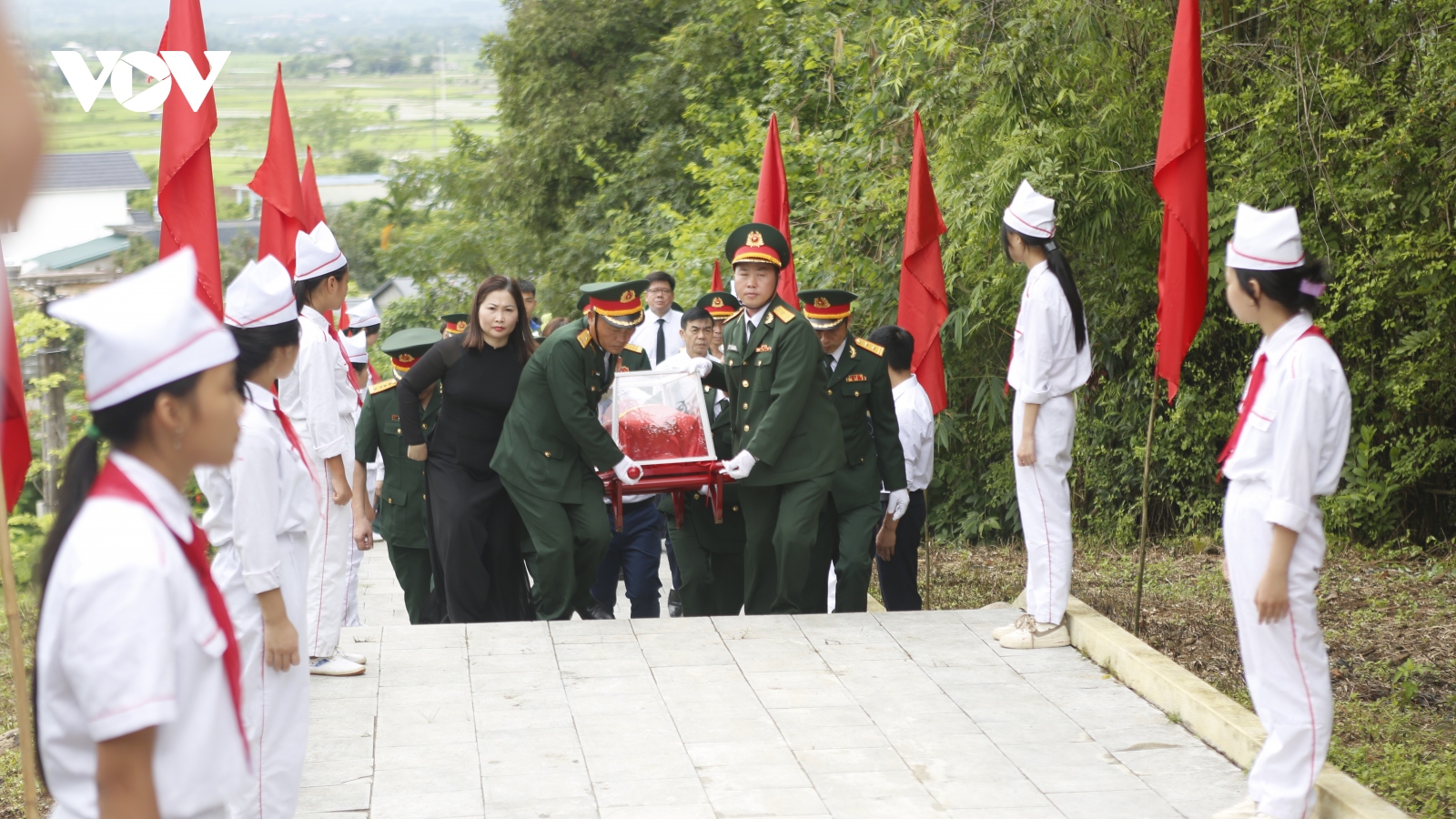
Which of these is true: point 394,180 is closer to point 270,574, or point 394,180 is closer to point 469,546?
point 469,546

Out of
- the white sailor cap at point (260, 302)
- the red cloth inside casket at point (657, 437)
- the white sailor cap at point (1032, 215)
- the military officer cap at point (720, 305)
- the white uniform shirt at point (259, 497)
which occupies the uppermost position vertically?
the white sailor cap at point (1032, 215)

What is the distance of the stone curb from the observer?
14.2ft

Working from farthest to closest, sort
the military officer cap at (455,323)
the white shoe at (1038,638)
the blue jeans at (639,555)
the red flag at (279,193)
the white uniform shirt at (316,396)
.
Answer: the red flag at (279,193) < the blue jeans at (639,555) < the military officer cap at (455,323) < the white shoe at (1038,638) < the white uniform shirt at (316,396)

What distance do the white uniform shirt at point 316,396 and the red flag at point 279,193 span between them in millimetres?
2649

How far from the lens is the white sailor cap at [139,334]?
2.18 m

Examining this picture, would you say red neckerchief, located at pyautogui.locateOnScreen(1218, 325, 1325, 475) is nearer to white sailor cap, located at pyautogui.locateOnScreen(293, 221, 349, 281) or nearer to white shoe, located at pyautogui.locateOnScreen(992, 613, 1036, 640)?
white shoe, located at pyautogui.locateOnScreen(992, 613, 1036, 640)

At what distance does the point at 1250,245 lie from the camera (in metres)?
4.25

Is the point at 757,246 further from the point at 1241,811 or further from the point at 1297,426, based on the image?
the point at 1241,811

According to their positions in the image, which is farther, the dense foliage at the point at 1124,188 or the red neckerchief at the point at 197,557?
the dense foliage at the point at 1124,188

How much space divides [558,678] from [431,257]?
28719 millimetres

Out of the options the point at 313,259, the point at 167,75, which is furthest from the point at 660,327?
the point at 313,259

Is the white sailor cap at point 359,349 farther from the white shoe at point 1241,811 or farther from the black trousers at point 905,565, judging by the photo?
the white shoe at point 1241,811

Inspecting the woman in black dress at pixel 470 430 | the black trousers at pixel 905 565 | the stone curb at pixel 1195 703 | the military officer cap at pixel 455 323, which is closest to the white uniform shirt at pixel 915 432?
the black trousers at pixel 905 565

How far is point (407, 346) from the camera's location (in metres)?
8.01
